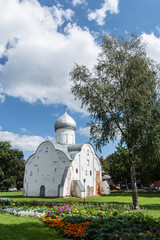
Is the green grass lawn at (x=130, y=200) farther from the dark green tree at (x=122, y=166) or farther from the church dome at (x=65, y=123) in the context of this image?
the dark green tree at (x=122, y=166)

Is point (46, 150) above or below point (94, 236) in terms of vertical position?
above

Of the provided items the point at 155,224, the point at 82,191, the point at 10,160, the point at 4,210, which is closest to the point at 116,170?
the point at 82,191

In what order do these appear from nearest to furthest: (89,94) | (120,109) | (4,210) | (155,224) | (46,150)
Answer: (155,224), (4,210), (120,109), (89,94), (46,150)

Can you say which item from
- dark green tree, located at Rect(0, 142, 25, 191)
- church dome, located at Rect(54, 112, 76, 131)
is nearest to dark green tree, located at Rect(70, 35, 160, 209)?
church dome, located at Rect(54, 112, 76, 131)

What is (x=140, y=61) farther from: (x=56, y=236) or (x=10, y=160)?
(x=10, y=160)

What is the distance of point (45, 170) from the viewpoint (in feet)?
101

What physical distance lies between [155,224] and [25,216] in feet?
21.5

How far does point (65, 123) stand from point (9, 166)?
68.8 feet

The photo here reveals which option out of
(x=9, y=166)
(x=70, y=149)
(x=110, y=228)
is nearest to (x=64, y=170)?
(x=70, y=149)

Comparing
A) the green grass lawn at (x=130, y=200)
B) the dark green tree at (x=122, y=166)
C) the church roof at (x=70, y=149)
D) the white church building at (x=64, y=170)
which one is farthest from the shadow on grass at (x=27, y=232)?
the dark green tree at (x=122, y=166)

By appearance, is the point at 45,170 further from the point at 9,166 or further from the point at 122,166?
the point at 9,166

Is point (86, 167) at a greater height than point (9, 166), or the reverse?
point (9, 166)

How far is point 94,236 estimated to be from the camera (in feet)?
19.7

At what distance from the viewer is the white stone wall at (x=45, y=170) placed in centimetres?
2923
